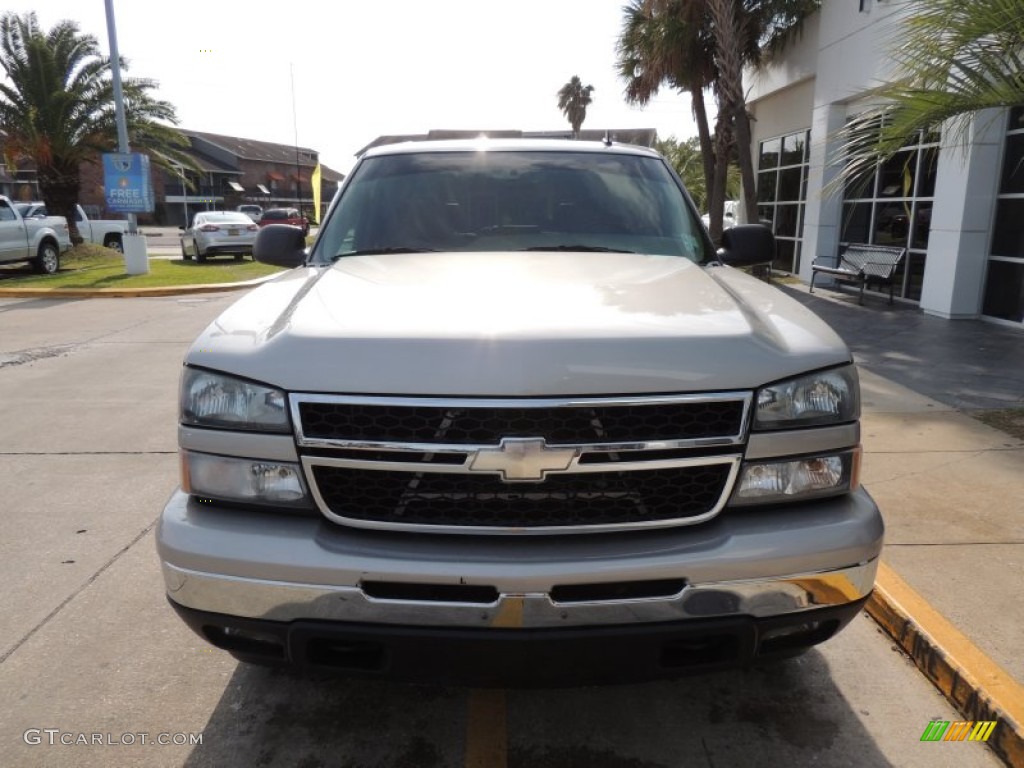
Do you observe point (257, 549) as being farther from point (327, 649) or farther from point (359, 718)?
point (359, 718)

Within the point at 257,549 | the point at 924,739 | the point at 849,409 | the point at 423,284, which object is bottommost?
the point at 924,739

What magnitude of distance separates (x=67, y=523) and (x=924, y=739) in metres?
4.06

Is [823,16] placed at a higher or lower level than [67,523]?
higher

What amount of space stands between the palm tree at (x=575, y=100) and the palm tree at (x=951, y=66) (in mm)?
45045

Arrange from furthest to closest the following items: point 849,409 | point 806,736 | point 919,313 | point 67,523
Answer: point 919,313, point 67,523, point 806,736, point 849,409

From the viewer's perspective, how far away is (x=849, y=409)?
2.27 metres

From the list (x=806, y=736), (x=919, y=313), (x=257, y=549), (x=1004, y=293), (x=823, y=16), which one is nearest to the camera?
(x=257, y=549)

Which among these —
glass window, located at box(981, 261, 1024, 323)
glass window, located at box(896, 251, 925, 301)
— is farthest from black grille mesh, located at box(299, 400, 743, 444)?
glass window, located at box(896, 251, 925, 301)

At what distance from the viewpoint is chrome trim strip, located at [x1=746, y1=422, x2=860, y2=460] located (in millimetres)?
2141

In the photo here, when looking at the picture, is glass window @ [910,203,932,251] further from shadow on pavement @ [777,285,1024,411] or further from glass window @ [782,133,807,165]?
glass window @ [782,133,807,165]

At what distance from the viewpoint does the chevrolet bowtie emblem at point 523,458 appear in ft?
6.64

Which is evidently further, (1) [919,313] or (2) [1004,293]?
(1) [919,313]

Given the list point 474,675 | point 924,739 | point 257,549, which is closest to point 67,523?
point 257,549

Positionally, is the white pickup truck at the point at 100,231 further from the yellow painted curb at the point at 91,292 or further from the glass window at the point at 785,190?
the glass window at the point at 785,190
